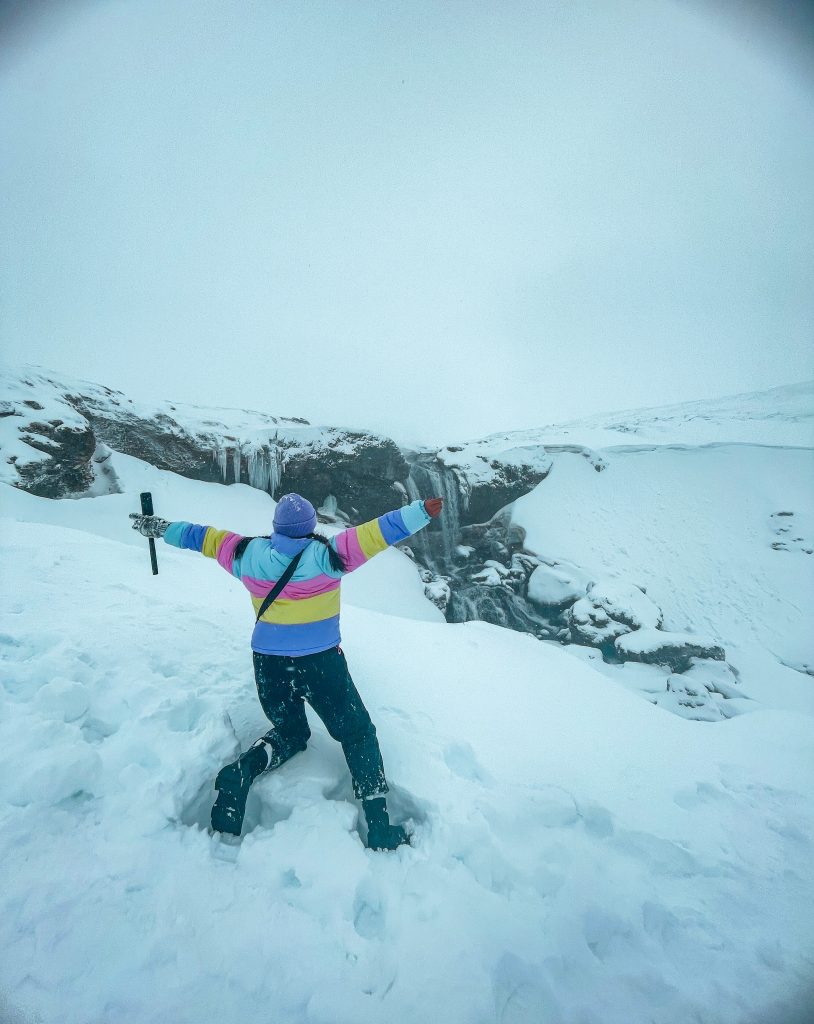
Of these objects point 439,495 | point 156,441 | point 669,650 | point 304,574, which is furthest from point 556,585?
point 156,441

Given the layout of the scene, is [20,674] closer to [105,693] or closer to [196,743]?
[105,693]

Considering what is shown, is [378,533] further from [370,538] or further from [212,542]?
[212,542]

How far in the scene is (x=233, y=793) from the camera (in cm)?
203

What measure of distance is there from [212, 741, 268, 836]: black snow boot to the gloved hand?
1651 millimetres

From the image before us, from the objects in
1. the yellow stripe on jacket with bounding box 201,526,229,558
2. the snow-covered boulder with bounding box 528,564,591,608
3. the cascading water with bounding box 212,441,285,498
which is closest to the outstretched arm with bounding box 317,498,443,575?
the yellow stripe on jacket with bounding box 201,526,229,558

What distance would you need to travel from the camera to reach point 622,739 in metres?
3.48

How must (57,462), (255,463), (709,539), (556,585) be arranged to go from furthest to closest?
(255,463)
(709,539)
(556,585)
(57,462)

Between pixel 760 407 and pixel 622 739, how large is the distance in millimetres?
32359

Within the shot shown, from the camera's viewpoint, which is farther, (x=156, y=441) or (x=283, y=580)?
(x=156, y=441)

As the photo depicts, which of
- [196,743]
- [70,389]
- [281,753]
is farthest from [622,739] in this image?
[70,389]

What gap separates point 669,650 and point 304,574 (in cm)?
1264

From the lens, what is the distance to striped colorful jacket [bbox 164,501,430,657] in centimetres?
224

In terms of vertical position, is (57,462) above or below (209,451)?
below

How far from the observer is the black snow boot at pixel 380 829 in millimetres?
2064
